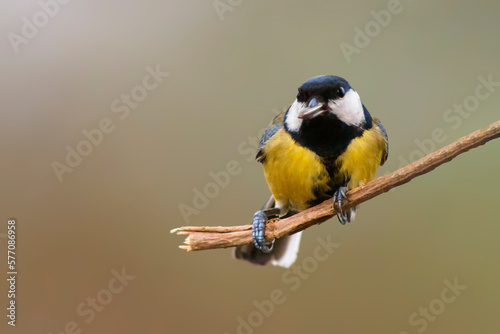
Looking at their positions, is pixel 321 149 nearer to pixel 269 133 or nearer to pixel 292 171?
pixel 292 171

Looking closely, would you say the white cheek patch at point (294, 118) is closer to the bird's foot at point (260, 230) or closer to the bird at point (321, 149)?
the bird at point (321, 149)

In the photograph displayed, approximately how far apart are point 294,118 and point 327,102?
0.40 ft

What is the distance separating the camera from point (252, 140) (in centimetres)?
168

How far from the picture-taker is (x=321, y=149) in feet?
3.59

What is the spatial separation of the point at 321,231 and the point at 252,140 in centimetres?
41

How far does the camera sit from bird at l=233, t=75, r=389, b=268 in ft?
3.42

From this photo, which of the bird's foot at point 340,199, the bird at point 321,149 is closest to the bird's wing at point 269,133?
the bird at point 321,149

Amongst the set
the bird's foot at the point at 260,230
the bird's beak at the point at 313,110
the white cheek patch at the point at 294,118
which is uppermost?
the white cheek patch at the point at 294,118

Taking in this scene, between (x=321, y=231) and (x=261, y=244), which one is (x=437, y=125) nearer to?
(x=321, y=231)

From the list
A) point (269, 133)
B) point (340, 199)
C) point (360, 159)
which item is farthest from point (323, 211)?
point (269, 133)

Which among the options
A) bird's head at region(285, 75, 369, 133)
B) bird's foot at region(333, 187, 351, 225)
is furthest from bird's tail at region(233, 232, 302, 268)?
Result: bird's head at region(285, 75, 369, 133)

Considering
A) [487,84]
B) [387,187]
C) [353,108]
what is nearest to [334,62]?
[487,84]

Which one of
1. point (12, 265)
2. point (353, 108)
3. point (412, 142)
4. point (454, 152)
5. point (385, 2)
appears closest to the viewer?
point (454, 152)

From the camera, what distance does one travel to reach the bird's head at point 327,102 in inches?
40.1
